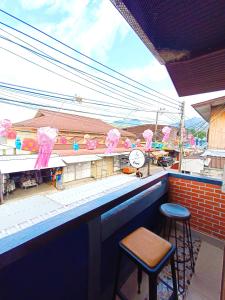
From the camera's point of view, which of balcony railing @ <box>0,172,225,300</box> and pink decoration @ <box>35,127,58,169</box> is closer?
balcony railing @ <box>0,172,225,300</box>

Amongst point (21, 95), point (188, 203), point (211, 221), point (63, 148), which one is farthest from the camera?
point (63, 148)

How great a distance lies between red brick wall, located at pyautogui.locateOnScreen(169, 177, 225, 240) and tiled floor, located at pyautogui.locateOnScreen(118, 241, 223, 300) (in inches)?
12.5

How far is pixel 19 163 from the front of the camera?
8.32m

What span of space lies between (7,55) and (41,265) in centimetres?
458

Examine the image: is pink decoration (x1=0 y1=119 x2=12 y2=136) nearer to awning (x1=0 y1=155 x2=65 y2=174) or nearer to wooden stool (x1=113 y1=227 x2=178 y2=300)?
awning (x1=0 y1=155 x2=65 y2=174)

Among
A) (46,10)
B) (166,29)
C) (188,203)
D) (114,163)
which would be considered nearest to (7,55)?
(46,10)

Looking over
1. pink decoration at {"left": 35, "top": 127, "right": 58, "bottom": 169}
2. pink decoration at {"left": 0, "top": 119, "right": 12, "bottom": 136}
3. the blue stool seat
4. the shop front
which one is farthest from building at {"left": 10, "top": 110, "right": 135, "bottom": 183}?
the blue stool seat

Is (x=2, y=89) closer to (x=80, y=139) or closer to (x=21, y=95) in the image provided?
(x=21, y=95)

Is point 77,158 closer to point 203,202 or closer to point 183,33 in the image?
point 203,202

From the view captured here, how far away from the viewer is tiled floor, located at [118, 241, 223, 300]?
4.99 feet

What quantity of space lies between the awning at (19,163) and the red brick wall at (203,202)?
7.87 metres

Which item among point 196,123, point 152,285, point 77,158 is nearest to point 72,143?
point 77,158

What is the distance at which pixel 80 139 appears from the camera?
11836 mm

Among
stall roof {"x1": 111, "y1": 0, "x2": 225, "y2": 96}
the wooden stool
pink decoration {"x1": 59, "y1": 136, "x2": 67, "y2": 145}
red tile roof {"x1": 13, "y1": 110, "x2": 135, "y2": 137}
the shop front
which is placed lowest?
the shop front
